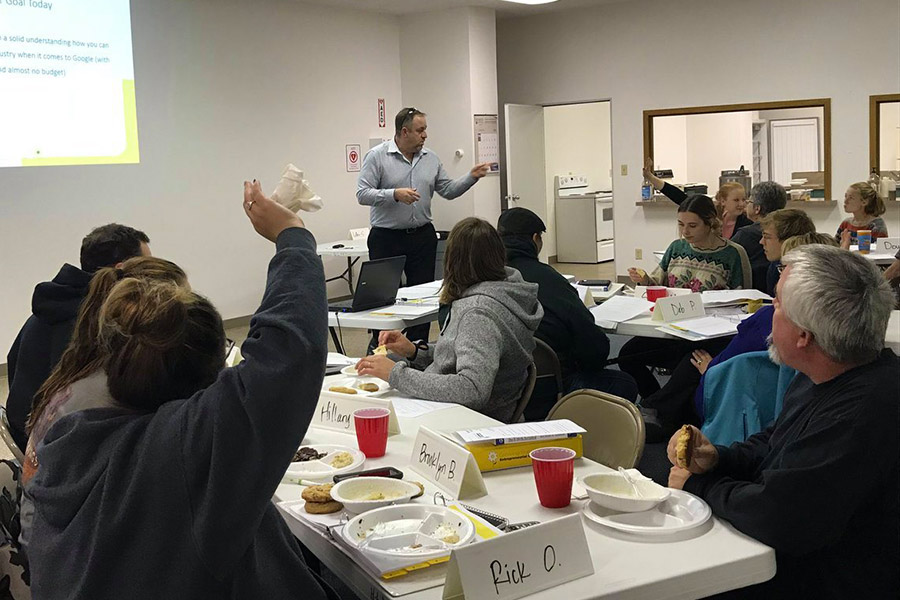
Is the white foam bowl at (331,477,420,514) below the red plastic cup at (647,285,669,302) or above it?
below

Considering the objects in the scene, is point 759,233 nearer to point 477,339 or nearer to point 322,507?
point 477,339

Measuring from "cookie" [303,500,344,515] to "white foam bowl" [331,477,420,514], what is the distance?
21mm

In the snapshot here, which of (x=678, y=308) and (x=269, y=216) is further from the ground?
(x=269, y=216)

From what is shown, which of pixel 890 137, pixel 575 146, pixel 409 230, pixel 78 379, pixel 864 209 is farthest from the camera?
pixel 575 146

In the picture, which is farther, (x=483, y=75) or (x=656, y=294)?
(x=483, y=75)

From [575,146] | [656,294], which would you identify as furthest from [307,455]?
[575,146]

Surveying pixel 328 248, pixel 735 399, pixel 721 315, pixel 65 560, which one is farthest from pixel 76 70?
pixel 65 560

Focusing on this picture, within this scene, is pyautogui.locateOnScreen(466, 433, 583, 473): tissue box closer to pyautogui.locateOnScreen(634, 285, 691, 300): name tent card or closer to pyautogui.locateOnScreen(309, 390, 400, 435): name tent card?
pyautogui.locateOnScreen(309, 390, 400, 435): name tent card

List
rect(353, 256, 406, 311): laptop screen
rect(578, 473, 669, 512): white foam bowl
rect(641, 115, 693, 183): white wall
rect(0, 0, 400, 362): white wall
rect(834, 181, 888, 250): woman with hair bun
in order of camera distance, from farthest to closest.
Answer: rect(641, 115, 693, 183): white wall
rect(0, 0, 400, 362): white wall
rect(834, 181, 888, 250): woman with hair bun
rect(353, 256, 406, 311): laptop screen
rect(578, 473, 669, 512): white foam bowl

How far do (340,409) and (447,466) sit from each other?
0.63m

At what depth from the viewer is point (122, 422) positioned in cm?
139

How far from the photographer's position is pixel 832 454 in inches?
64.6

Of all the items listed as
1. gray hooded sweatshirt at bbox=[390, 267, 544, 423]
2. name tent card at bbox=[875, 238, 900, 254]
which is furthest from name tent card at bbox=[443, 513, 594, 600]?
name tent card at bbox=[875, 238, 900, 254]

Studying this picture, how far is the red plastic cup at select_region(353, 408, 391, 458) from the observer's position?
2238 millimetres
